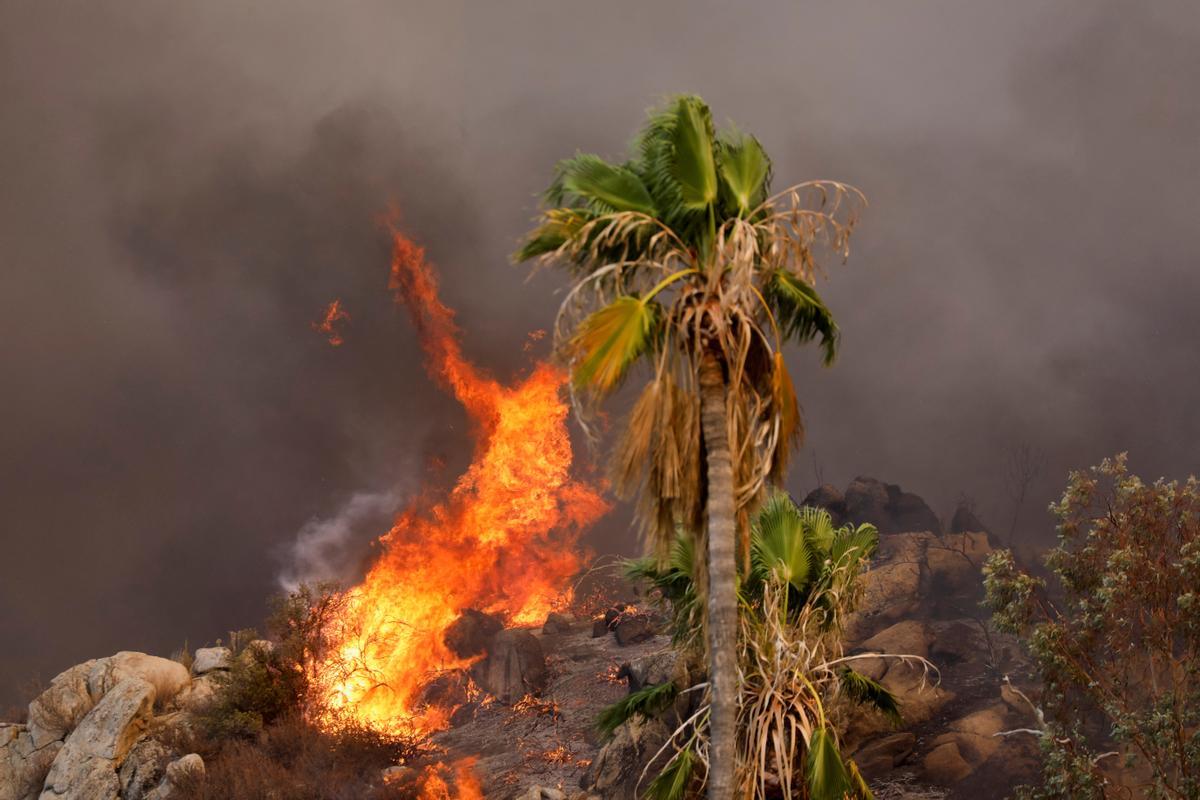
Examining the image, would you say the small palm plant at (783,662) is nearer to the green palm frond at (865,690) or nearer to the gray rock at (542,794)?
the green palm frond at (865,690)

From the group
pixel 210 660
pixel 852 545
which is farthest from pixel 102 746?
pixel 852 545

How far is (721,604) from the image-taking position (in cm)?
1033

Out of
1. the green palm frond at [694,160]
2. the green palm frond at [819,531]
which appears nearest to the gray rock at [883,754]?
the green palm frond at [819,531]

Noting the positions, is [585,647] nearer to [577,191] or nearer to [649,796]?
[649,796]

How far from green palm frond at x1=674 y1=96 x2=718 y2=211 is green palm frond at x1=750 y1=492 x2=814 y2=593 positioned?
6.05 metres

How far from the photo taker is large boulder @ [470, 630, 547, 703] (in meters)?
37.1

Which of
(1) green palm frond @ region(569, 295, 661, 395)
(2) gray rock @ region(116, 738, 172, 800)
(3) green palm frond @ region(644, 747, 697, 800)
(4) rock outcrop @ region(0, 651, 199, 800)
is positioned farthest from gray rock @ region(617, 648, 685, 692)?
(1) green palm frond @ region(569, 295, 661, 395)

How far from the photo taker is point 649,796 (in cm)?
1216

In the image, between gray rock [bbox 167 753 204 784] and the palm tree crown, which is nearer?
the palm tree crown

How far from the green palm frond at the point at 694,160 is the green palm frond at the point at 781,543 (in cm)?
605

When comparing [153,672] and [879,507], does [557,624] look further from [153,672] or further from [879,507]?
[879,507]

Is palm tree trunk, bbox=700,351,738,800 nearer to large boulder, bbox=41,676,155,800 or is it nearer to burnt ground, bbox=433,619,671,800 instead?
burnt ground, bbox=433,619,671,800

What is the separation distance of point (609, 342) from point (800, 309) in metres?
3.45

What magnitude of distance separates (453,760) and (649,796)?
20.3 m
